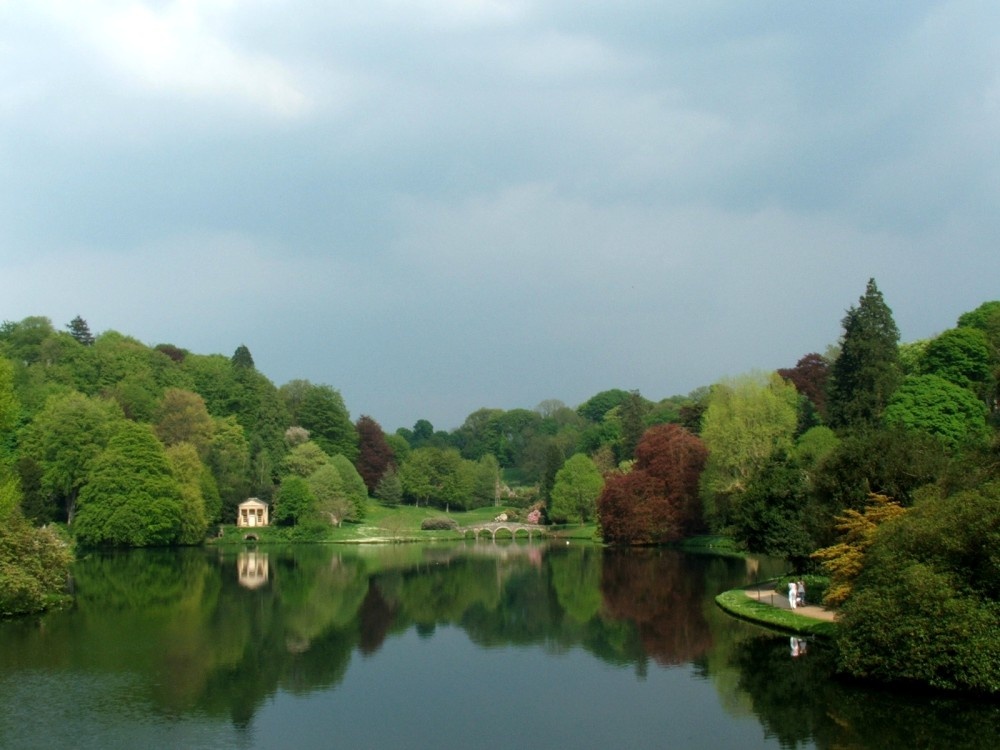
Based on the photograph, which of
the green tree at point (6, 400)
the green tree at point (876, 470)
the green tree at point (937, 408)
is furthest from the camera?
the green tree at point (937, 408)

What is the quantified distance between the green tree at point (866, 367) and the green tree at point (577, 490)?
3126cm

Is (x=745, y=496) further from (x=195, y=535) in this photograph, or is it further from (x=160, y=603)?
(x=195, y=535)

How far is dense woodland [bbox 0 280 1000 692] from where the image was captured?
21.7 m

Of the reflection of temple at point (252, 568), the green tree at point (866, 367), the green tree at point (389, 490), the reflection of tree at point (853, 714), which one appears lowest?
the reflection of tree at point (853, 714)

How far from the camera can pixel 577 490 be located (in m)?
90.2

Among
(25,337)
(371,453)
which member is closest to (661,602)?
(371,453)

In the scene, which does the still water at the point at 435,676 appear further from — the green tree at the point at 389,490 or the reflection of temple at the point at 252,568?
the green tree at the point at 389,490

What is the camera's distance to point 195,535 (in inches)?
2921

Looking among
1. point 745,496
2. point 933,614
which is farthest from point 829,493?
point 933,614

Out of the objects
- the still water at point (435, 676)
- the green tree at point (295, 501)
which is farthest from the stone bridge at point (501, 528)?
the still water at point (435, 676)

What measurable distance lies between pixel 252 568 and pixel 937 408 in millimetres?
40896

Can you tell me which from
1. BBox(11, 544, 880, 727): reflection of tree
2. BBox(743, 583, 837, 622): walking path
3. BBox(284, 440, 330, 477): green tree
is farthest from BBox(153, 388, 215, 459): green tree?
BBox(743, 583, 837, 622): walking path

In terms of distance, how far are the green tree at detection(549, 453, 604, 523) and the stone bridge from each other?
2.42 metres

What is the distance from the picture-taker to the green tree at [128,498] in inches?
2704
